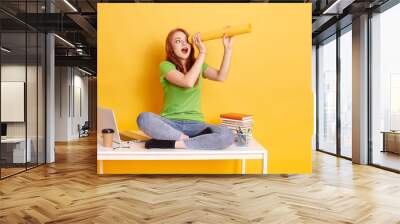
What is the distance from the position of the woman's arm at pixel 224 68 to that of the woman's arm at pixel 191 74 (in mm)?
190

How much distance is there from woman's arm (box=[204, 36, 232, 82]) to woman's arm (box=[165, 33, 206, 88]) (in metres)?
0.19

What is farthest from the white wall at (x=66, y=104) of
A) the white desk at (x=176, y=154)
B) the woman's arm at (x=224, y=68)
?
the white desk at (x=176, y=154)

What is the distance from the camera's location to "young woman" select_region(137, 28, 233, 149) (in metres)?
2.87

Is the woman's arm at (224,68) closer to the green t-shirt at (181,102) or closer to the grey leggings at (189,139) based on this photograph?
the green t-shirt at (181,102)

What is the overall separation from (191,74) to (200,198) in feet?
3.33

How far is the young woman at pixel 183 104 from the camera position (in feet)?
9.42

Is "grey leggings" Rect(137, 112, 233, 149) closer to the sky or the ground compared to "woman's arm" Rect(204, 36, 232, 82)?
closer to the ground

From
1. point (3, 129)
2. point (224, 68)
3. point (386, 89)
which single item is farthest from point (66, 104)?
point (224, 68)

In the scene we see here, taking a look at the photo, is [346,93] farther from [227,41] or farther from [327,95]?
[227,41]

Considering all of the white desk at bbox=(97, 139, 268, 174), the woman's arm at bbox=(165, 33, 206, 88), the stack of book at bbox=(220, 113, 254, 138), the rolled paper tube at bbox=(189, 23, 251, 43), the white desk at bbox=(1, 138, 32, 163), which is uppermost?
the rolled paper tube at bbox=(189, 23, 251, 43)

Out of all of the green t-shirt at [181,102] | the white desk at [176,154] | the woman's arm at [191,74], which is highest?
the woman's arm at [191,74]

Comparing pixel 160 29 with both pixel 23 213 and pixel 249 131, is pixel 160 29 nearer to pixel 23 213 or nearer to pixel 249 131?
pixel 249 131

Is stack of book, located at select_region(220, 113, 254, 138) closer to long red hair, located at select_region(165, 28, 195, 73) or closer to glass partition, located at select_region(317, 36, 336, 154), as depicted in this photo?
long red hair, located at select_region(165, 28, 195, 73)

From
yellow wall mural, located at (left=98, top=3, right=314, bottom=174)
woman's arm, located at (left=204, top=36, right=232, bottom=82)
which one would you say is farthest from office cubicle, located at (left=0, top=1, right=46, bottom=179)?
woman's arm, located at (left=204, top=36, right=232, bottom=82)
